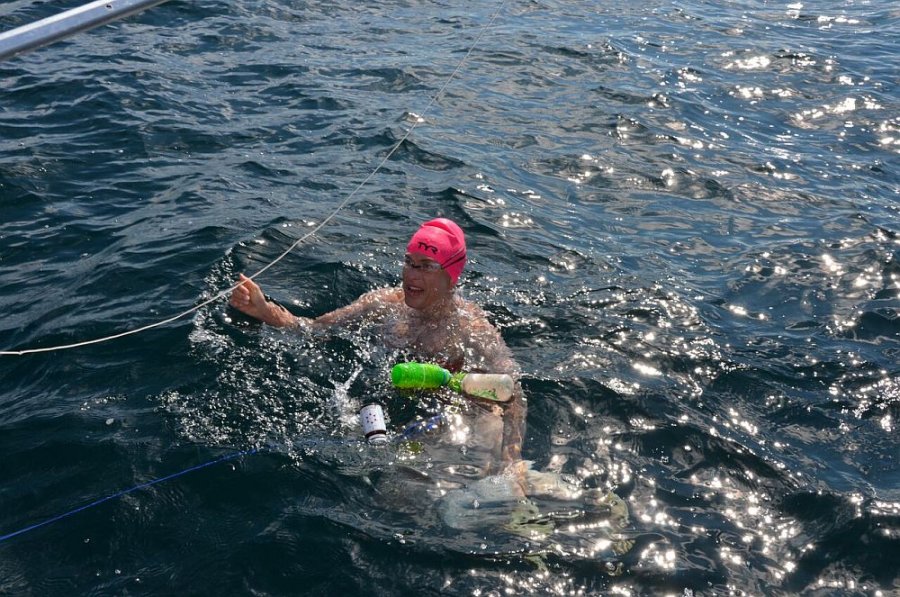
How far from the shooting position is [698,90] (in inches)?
517

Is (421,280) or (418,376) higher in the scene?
(421,280)

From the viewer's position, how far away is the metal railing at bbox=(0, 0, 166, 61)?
3.07 metres

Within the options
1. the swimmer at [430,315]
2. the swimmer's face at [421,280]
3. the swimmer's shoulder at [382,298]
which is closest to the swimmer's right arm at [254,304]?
the swimmer at [430,315]

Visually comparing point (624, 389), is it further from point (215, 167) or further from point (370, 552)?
point (215, 167)

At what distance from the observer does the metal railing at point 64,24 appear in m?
3.07

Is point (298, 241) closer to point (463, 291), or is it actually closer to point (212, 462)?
point (463, 291)

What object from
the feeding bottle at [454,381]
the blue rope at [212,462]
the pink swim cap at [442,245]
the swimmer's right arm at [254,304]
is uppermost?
the pink swim cap at [442,245]

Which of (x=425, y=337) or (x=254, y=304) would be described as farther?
(x=425, y=337)

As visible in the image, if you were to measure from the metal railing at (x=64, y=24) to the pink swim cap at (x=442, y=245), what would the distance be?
3114mm

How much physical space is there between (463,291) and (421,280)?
4.49ft

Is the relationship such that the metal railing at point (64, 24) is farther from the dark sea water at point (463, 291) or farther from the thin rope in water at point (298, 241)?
the dark sea water at point (463, 291)

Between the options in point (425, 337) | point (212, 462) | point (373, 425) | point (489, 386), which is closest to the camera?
point (212, 462)

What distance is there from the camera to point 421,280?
21.5 ft

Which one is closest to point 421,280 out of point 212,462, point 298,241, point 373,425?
point 373,425
